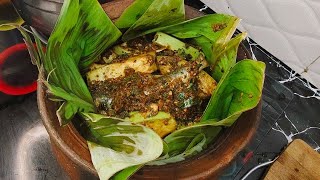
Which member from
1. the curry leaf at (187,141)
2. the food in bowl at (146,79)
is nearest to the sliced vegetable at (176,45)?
the food in bowl at (146,79)

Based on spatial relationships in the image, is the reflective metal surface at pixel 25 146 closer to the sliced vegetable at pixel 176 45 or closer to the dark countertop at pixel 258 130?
the dark countertop at pixel 258 130

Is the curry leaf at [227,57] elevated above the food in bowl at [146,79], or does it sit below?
above

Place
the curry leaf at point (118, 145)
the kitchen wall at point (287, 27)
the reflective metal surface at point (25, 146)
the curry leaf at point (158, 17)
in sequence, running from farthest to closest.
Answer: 1. the kitchen wall at point (287, 27)
2. the reflective metal surface at point (25, 146)
3. the curry leaf at point (158, 17)
4. the curry leaf at point (118, 145)

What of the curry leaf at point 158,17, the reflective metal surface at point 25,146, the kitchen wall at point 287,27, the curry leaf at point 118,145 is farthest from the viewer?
the kitchen wall at point 287,27

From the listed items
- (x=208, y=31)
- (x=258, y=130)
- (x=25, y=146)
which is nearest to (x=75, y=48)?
(x=208, y=31)

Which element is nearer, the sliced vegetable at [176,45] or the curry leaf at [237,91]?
the curry leaf at [237,91]

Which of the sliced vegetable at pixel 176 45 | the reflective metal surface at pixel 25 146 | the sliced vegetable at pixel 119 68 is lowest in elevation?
the reflective metal surface at pixel 25 146
